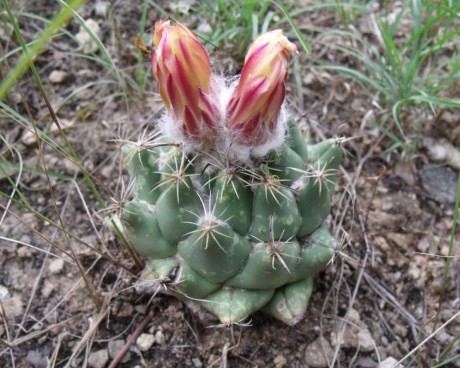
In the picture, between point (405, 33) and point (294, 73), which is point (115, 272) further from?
point (405, 33)

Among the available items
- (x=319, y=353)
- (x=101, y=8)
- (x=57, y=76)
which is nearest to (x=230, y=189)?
(x=319, y=353)

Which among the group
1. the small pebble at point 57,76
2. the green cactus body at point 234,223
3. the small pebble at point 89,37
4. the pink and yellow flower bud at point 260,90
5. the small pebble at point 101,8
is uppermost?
the pink and yellow flower bud at point 260,90

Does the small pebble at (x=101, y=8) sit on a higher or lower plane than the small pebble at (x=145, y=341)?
higher

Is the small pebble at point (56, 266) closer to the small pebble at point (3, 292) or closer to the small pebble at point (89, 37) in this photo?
the small pebble at point (3, 292)

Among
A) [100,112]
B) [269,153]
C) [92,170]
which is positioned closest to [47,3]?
[100,112]

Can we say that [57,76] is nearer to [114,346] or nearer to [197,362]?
[114,346]

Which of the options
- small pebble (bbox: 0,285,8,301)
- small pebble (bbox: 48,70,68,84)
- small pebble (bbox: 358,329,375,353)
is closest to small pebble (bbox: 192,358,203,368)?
small pebble (bbox: 358,329,375,353)

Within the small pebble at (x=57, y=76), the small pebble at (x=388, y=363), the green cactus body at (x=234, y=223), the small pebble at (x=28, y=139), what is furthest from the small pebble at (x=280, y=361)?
the small pebble at (x=57, y=76)
